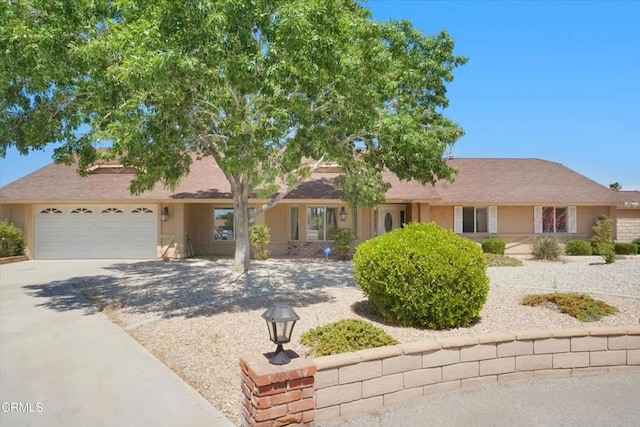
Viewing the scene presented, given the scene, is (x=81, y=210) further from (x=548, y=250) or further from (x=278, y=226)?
(x=548, y=250)

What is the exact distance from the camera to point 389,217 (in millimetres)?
20859

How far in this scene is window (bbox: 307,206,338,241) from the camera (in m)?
19.8

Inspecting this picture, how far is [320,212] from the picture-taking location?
19.8 meters

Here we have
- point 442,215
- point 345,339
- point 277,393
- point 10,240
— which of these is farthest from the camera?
point 442,215

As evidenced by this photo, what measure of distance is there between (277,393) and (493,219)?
19.0 meters

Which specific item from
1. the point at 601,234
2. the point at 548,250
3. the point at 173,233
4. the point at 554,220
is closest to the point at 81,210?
the point at 173,233

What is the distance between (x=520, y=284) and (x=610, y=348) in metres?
5.85

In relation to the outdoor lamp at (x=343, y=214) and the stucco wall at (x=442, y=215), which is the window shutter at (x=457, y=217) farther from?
the outdoor lamp at (x=343, y=214)

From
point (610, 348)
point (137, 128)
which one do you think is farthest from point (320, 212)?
point (610, 348)

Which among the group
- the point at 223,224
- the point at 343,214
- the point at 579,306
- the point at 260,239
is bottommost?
the point at 579,306

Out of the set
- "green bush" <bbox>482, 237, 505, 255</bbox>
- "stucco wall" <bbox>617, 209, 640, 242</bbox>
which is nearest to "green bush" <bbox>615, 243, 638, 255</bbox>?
"stucco wall" <bbox>617, 209, 640, 242</bbox>

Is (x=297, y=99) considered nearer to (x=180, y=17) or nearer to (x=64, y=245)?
(x=180, y=17)

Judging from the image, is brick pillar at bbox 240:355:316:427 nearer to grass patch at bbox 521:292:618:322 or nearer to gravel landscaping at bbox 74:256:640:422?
gravel landscaping at bbox 74:256:640:422

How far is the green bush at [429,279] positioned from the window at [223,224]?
46.8ft
